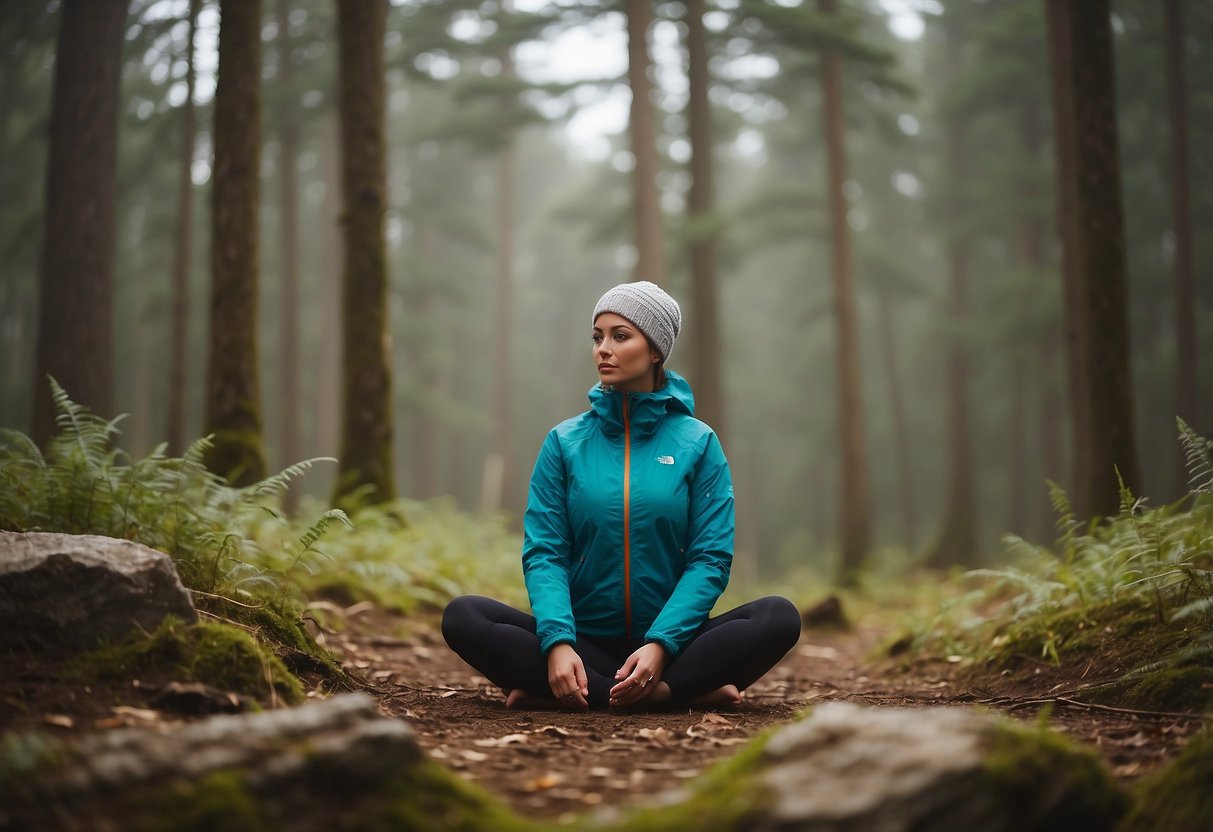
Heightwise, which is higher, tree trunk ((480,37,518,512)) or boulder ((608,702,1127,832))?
tree trunk ((480,37,518,512))

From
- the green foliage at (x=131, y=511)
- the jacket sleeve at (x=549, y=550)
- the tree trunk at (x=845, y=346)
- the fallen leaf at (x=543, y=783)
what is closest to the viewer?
the fallen leaf at (x=543, y=783)

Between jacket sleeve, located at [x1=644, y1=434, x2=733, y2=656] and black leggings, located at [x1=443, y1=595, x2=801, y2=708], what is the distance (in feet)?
0.41

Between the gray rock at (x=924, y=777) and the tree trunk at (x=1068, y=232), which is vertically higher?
the tree trunk at (x=1068, y=232)

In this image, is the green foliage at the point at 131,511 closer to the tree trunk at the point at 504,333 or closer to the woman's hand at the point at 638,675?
the woman's hand at the point at 638,675

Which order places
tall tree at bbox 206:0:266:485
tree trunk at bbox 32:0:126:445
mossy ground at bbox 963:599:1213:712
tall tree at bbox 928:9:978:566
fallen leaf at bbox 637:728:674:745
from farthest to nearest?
tall tree at bbox 928:9:978:566 → tree trunk at bbox 32:0:126:445 → tall tree at bbox 206:0:266:485 → mossy ground at bbox 963:599:1213:712 → fallen leaf at bbox 637:728:674:745

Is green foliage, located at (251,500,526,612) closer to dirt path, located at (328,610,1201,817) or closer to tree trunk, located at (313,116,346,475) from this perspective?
dirt path, located at (328,610,1201,817)

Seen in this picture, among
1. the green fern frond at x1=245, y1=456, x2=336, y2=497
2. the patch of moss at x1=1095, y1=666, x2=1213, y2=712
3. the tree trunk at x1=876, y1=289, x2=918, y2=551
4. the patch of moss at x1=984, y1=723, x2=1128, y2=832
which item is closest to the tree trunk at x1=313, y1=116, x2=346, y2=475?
the tree trunk at x1=876, y1=289, x2=918, y2=551

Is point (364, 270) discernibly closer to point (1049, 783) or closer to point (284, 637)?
point (284, 637)

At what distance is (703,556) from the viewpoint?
416 centimetres

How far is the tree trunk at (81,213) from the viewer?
8.51 meters

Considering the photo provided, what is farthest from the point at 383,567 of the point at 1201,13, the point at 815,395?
the point at 815,395

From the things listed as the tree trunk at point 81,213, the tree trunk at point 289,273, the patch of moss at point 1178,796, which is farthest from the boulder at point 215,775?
the tree trunk at point 289,273

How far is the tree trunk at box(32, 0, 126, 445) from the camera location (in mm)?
8508

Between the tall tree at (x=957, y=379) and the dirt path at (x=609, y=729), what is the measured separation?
1349cm
